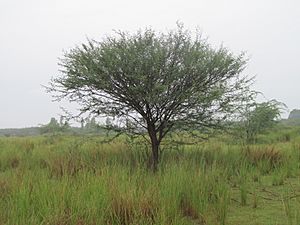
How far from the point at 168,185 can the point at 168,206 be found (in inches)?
31.9

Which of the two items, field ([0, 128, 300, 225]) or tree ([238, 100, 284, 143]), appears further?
tree ([238, 100, 284, 143])

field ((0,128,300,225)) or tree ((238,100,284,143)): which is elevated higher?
tree ((238,100,284,143))

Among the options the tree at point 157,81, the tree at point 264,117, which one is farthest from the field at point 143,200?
the tree at point 264,117

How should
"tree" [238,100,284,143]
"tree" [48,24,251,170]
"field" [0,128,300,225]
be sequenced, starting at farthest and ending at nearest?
"tree" [238,100,284,143] → "tree" [48,24,251,170] → "field" [0,128,300,225]

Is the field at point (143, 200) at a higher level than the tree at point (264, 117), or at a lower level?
lower

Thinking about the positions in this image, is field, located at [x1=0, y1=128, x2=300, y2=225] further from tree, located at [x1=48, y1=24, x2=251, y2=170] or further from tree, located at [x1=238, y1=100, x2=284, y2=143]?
tree, located at [x1=238, y1=100, x2=284, y2=143]

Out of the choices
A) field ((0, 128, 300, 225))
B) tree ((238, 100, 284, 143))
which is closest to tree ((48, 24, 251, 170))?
field ((0, 128, 300, 225))

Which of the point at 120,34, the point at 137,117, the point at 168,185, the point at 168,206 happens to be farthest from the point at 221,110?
the point at 168,206

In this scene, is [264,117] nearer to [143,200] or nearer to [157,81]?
[157,81]

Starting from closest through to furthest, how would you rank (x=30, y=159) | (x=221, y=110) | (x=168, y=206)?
(x=168, y=206) < (x=221, y=110) < (x=30, y=159)

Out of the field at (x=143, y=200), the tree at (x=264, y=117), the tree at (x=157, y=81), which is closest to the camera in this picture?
the field at (x=143, y=200)

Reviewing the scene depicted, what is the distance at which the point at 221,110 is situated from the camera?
10.1 m

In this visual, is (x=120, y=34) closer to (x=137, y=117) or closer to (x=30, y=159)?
(x=137, y=117)

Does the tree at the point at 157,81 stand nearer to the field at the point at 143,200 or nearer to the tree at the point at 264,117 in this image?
the field at the point at 143,200
